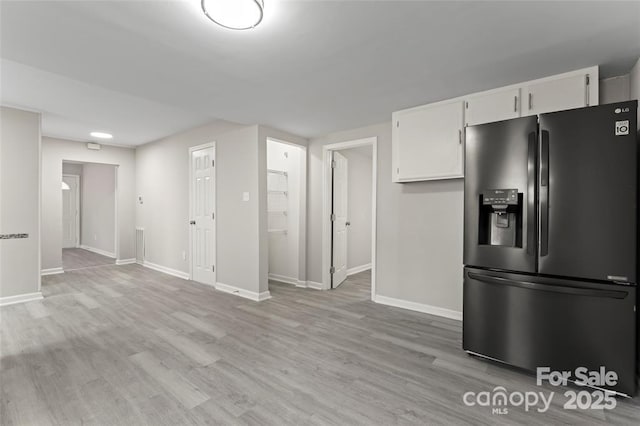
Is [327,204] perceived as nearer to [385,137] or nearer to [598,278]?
[385,137]

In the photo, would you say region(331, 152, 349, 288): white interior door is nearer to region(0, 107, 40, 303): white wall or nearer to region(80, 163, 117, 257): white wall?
region(0, 107, 40, 303): white wall

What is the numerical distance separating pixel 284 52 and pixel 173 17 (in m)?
0.72

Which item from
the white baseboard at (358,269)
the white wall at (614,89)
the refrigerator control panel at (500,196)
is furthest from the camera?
the white baseboard at (358,269)

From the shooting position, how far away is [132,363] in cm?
229

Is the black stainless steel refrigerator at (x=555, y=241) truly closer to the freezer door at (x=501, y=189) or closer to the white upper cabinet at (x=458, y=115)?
the freezer door at (x=501, y=189)

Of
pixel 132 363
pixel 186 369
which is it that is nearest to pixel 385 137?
pixel 186 369

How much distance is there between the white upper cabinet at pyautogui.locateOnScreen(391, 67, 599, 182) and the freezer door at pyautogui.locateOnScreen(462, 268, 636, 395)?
1238mm

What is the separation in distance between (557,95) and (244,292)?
4036 millimetres

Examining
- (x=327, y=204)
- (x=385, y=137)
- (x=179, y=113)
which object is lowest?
(x=327, y=204)

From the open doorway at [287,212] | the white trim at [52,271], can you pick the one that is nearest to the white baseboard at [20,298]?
the white trim at [52,271]

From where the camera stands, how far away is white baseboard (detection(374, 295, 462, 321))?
323 cm

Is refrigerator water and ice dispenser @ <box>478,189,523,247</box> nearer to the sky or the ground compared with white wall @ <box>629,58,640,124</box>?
nearer to the ground

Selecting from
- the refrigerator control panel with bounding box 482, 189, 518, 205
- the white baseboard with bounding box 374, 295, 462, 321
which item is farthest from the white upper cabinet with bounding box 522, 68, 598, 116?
the white baseboard with bounding box 374, 295, 462, 321

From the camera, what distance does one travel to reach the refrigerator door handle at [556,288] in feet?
6.08
